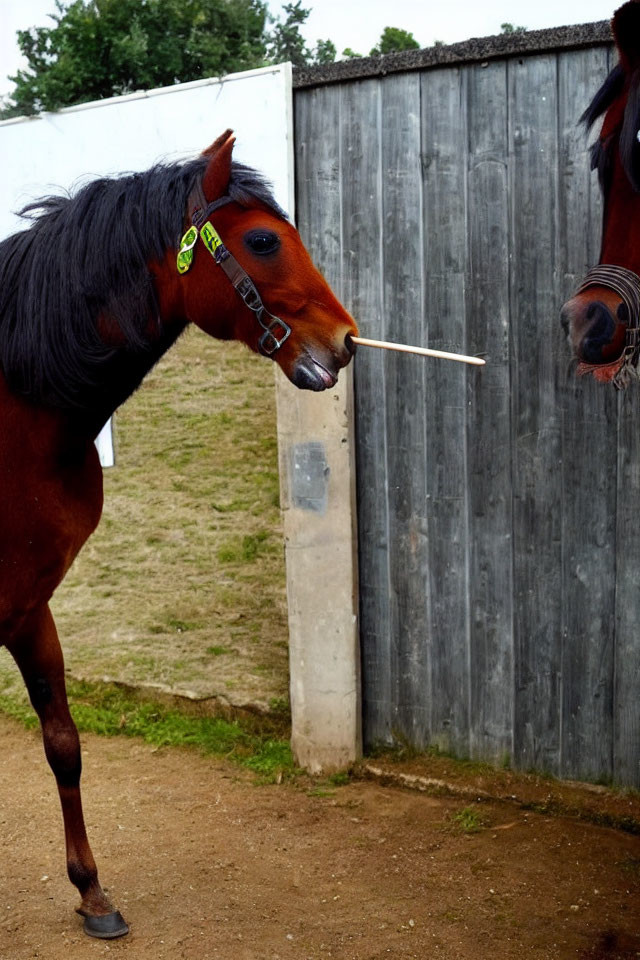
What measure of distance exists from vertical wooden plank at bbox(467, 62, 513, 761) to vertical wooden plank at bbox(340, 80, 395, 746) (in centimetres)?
40

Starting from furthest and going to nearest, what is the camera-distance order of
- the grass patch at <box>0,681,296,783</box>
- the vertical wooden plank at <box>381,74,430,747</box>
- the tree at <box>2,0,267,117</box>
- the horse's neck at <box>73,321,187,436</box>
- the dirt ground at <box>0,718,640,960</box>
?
1. the tree at <box>2,0,267,117</box>
2. the grass patch at <box>0,681,296,783</box>
3. the vertical wooden plank at <box>381,74,430,747</box>
4. the dirt ground at <box>0,718,640,960</box>
5. the horse's neck at <box>73,321,187,436</box>

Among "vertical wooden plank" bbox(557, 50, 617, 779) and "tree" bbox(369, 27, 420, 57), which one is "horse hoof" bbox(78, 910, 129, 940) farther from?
"tree" bbox(369, 27, 420, 57)

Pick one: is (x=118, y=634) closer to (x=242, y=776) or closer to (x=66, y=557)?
(x=242, y=776)

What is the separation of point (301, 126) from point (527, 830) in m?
2.95

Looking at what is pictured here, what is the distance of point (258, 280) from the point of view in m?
2.50

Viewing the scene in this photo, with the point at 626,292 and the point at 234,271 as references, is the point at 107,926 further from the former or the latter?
the point at 626,292

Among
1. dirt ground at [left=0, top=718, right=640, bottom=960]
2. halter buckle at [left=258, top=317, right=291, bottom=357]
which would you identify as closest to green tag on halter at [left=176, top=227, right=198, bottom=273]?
halter buckle at [left=258, top=317, right=291, bottom=357]

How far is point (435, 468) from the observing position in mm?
3953

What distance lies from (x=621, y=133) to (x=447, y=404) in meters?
1.70

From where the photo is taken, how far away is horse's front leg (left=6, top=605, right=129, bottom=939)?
3068mm

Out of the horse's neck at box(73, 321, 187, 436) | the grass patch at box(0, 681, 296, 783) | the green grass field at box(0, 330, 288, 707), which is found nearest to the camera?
the horse's neck at box(73, 321, 187, 436)

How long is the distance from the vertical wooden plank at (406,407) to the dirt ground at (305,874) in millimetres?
507

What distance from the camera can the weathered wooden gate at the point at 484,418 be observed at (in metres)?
3.58

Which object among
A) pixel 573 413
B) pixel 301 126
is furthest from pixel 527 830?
pixel 301 126
